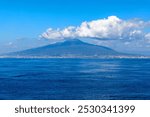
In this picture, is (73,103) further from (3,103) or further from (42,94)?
(42,94)

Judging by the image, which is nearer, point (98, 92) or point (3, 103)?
point (3, 103)

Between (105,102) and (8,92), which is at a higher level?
(105,102)

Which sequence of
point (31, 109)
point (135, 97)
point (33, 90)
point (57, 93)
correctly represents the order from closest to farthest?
point (31, 109)
point (135, 97)
point (57, 93)
point (33, 90)

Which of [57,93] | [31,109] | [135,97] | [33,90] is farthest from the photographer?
[33,90]

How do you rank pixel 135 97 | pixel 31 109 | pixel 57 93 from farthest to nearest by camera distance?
pixel 57 93 → pixel 135 97 → pixel 31 109

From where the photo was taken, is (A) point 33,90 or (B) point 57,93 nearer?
(B) point 57,93

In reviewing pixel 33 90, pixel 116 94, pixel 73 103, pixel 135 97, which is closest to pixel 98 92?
pixel 116 94

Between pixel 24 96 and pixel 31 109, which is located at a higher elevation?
pixel 31 109

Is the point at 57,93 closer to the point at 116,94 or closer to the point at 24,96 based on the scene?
the point at 24,96

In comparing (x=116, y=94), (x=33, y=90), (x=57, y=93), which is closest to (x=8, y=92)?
(x=33, y=90)
